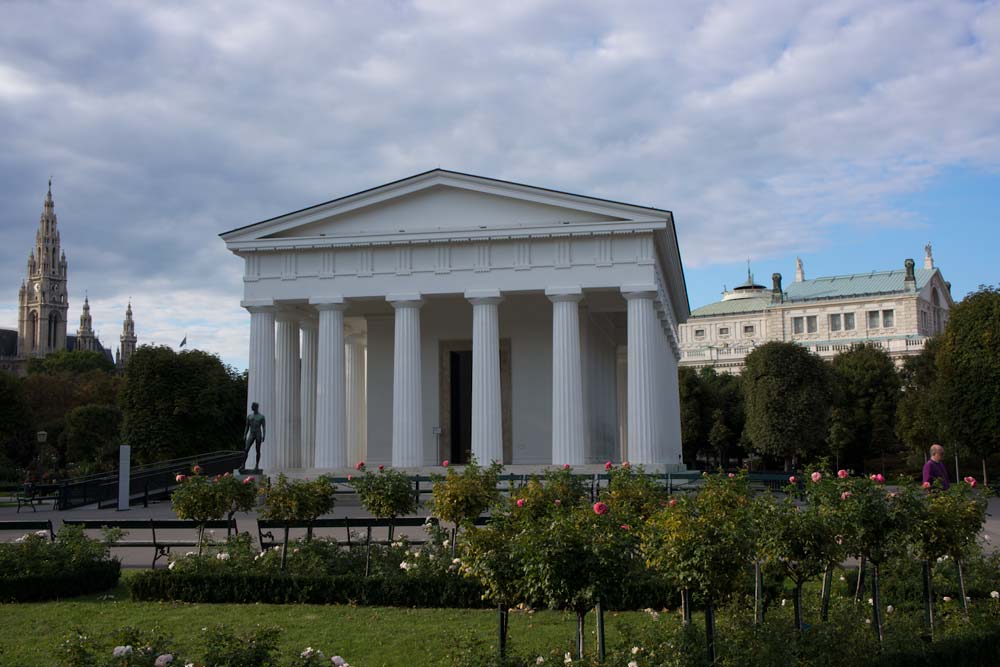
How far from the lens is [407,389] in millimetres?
32938

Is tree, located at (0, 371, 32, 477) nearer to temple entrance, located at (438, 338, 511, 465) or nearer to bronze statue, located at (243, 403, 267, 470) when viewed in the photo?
bronze statue, located at (243, 403, 267, 470)

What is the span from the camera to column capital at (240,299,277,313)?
34469 millimetres

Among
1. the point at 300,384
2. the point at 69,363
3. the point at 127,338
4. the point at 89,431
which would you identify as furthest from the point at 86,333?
the point at 300,384

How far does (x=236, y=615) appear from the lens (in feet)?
42.7

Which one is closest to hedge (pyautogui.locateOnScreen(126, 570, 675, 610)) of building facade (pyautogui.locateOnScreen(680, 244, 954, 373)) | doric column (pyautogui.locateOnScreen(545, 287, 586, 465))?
doric column (pyautogui.locateOnScreen(545, 287, 586, 465))

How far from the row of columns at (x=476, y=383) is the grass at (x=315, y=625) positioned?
18041 mm

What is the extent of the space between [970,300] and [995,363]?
412cm

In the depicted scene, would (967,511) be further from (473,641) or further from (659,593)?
(473,641)

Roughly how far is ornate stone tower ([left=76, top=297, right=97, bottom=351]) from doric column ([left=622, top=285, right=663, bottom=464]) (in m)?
157

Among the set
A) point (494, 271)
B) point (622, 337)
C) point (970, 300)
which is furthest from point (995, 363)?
point (494, 271)

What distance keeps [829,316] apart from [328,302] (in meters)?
97.5

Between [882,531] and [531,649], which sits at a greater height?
[882,531]

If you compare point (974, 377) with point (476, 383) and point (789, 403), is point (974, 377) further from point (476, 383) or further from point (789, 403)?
point (476, 383)

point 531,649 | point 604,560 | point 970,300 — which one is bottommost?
point 531,649
